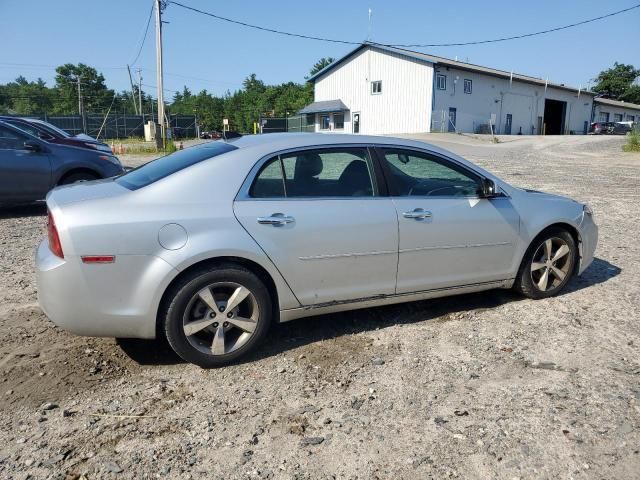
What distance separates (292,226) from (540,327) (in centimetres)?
224

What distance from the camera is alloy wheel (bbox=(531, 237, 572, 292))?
14.9 feet

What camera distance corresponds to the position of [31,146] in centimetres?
802

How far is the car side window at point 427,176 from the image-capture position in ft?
12.9

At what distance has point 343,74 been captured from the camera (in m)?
47.6

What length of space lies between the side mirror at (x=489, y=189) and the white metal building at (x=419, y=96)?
37325 millimetres

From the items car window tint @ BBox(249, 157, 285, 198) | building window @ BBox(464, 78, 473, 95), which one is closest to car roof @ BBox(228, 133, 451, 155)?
car window tint @ BBox(249, 157, 285, 198)

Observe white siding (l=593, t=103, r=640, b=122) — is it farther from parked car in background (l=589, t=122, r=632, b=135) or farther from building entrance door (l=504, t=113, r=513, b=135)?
building entrance door (l=504, t=113, r=513, b=135)

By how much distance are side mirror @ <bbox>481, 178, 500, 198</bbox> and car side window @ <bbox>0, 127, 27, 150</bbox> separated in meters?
7.37

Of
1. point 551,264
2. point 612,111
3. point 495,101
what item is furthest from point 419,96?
point 612,111

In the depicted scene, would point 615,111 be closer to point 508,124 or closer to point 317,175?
point 508,124

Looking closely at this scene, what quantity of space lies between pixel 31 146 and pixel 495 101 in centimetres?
4446

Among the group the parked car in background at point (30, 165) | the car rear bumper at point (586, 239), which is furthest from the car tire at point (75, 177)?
the car rear bumper at point (586, 239)

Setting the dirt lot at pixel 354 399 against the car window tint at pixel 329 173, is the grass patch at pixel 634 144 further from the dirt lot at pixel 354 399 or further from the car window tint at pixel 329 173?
the car window tint at pixel 329 173

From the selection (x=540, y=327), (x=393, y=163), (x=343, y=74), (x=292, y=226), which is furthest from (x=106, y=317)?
(x=343, y=74)
